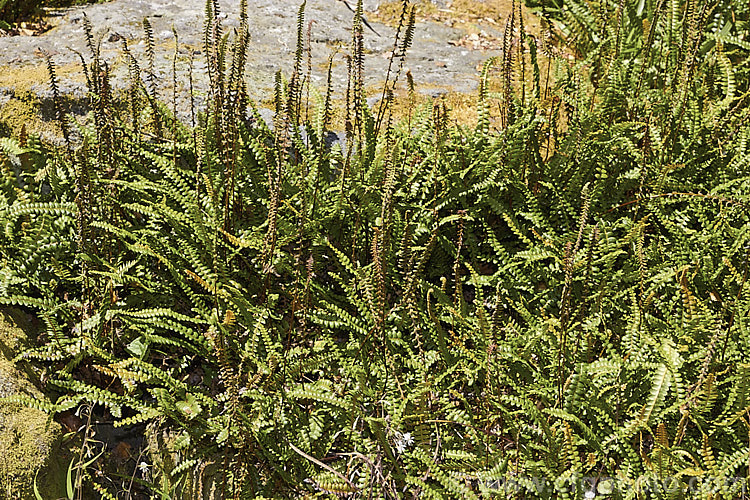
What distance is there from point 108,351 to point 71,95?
1.68 meters

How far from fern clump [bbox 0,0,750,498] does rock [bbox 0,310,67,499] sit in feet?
0.45

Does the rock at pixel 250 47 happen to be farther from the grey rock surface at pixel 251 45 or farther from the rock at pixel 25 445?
the rock at pixel 25 445

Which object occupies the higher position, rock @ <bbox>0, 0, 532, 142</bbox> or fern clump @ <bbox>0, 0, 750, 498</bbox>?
rock @ <bbox>0, 0, 532, 142</bbox>

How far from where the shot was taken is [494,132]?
3979 millimetres

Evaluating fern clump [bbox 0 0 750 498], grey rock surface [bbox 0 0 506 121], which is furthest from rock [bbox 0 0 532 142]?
fern clump [bbox 0 0 750 498]

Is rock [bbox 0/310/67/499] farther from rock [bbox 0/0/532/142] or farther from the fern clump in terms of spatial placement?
rock [bbox 0/0/532/142]

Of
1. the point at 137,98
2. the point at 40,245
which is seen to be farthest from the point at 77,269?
the point at 137,98

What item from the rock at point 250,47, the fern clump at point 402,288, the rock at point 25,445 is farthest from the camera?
the rock at point 250,47

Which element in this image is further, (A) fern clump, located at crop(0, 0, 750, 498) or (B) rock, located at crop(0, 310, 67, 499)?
(A) fern clump, located at crop(0, 0, 750, 498)

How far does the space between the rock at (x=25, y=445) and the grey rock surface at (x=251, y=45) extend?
73.1 inches

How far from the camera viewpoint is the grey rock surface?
13.9ft

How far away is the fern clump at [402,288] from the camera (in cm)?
279

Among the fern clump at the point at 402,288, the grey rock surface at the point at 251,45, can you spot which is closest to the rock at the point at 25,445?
the fern clump at the point at 402,288

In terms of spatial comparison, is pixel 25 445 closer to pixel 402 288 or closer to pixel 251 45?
pixel 402 288
